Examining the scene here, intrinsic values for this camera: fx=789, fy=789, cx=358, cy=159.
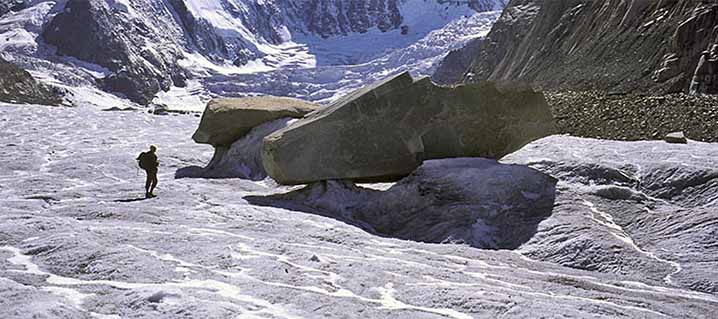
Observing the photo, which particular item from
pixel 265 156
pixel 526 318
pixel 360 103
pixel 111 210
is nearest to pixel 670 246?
pixel 526 318

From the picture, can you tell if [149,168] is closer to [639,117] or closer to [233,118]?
[233,118]

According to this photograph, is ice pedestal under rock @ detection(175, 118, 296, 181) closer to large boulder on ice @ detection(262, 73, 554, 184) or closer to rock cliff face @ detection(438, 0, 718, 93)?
large boulder on ice @ detection(262, 73, 554, 184)

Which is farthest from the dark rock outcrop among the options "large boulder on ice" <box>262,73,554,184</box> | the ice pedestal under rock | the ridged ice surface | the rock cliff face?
the ridged ice surface

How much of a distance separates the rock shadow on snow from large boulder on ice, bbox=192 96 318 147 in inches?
239

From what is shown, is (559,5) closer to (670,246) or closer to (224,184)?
(224,184)

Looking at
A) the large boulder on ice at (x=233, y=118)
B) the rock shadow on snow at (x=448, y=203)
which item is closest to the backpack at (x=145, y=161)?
the rock shadow on snow at (x=448, y=203)

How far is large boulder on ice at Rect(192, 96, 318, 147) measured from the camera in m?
25.8

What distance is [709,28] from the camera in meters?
45.9

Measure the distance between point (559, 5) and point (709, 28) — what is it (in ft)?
105

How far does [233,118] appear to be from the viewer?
2597 cm

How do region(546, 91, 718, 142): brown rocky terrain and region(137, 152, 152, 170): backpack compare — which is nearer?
region(137, 152, 152, 170): backpack

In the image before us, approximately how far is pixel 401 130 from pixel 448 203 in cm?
333

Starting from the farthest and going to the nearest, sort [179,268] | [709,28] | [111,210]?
[709,28]
[111,210]
[179,268]

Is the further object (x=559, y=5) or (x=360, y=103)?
(x=559, y=5)
